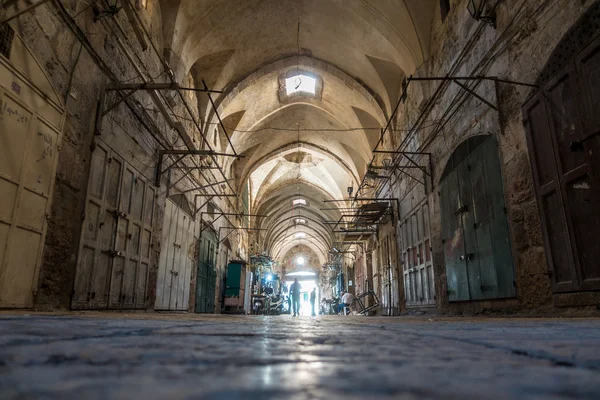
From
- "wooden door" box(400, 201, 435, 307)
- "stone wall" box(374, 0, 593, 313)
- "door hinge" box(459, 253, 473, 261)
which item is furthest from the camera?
"wooden door" box(400, 201, 435, 307)

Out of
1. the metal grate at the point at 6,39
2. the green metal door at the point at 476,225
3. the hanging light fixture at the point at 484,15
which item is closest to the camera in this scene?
the metal grate at the point at 6,39

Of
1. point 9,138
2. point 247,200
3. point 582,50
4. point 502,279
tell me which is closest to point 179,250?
point 9,138

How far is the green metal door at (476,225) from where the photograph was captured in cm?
628

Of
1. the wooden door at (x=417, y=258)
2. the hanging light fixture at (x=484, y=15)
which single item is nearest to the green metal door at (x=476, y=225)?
the wooden door at (x=417, y=258)

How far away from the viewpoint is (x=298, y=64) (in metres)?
14.5

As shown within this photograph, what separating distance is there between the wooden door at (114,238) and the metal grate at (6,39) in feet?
7.25

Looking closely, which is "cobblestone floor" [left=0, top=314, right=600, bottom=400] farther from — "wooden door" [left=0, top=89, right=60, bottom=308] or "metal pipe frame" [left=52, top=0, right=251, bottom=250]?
"metal pipe frame" [left=52, top=0, right=251, bottom=250]

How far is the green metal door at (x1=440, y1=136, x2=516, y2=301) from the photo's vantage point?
20.6 feet

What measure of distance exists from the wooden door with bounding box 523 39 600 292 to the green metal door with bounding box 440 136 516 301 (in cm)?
99

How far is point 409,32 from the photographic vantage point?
989cm

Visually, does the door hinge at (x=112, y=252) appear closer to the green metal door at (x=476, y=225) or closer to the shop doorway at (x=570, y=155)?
the green metal door at (x=476, y=225)

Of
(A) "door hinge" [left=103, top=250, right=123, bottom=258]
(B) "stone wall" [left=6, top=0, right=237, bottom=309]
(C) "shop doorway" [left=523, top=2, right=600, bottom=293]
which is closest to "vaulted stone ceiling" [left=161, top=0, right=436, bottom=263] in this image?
(B) "stone wall" [left=6, top=0, right=237, bottom=309]

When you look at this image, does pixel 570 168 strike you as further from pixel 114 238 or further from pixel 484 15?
pixel 114 238

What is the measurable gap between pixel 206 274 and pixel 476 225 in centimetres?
937
